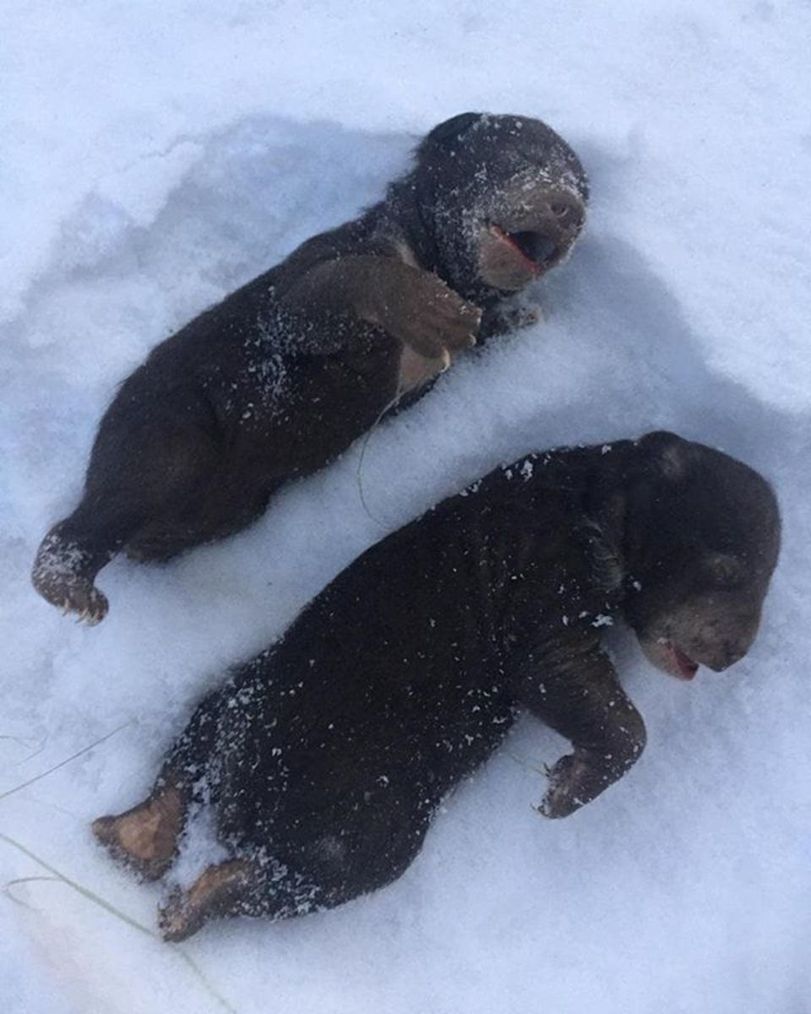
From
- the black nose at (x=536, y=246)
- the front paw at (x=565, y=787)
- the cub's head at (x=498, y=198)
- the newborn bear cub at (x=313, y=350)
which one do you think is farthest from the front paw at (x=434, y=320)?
the front paw at (x=565, y=787)

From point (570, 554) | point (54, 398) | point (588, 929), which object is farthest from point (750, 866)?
point (54, 398)

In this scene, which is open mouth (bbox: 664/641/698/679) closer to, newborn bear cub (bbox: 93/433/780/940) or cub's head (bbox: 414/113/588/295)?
newborn bear cub (bbox: 93/433/780/940)

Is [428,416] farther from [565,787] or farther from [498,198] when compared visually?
[565,787]

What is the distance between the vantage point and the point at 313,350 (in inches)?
161

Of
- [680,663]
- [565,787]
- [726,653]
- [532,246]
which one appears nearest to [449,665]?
[565,787]

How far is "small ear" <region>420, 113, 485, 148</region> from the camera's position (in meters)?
4.43

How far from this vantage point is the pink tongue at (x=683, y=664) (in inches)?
168

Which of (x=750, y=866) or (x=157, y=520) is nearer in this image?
(x=157, y=520)

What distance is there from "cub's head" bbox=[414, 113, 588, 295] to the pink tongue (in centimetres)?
165

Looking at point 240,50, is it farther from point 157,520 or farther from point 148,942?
point 148,942

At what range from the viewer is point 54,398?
15.5 feet

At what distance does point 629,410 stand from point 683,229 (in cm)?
83

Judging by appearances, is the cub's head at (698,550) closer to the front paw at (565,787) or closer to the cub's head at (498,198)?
the front paw at (565,787)

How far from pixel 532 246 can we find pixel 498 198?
0.32 meters
